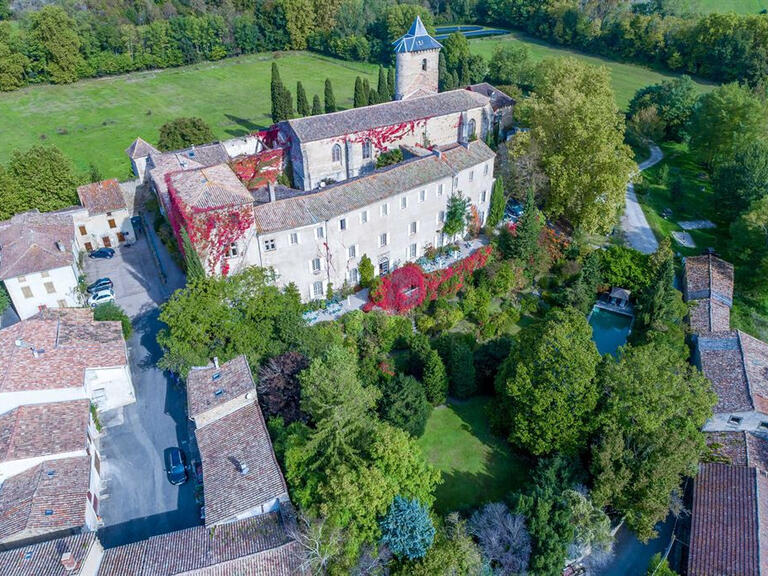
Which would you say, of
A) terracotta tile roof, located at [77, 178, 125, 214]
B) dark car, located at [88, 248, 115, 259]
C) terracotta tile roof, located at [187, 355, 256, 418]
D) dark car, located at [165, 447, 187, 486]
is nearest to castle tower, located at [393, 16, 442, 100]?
Result: terracotta tile roof, located at [77, 178, 125, 214]

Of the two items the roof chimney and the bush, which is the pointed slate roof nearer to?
the bush

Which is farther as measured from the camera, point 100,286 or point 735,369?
point 100,286

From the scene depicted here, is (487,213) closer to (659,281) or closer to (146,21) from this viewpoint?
(659,281)

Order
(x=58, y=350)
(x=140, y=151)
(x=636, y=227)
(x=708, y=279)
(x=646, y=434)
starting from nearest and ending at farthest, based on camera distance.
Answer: (x=646, y=434)
(x=58, y=350)
(x=708, y=279)
(x=140, y=151)
(x=636, y=227)

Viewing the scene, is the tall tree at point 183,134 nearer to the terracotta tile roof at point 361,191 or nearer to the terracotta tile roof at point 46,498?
the terracotta tile roof at point 361,191

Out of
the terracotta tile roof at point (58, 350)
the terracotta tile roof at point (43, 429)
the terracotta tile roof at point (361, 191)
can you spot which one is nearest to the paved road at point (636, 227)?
the terracotta tile roof at point (361, 191)

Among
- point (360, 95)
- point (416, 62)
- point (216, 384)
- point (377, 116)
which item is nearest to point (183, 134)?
point (377, 116)

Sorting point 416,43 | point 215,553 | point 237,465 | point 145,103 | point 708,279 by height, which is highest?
point 416,43

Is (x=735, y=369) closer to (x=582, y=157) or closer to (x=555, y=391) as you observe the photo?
(x=555, y=391)
